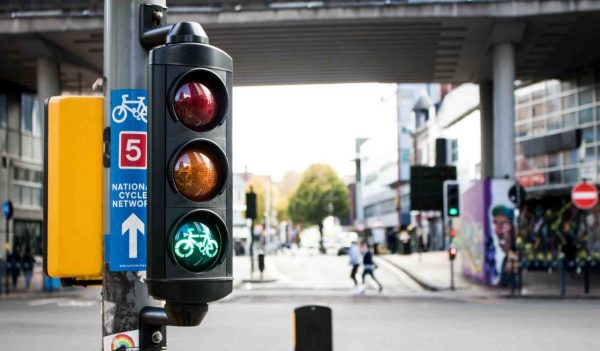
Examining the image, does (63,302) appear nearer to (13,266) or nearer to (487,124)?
(13,266)

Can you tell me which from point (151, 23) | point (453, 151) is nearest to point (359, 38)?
point (453, 151)

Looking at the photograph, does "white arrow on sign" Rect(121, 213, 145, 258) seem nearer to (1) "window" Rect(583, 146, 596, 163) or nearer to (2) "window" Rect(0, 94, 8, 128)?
(1) "window" Rect(583, 146, 596, 163)

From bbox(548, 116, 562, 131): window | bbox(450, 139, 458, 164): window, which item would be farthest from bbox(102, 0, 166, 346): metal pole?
bbox(450, 139, 458, 164): window

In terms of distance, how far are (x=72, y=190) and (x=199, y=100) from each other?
0.72 metres

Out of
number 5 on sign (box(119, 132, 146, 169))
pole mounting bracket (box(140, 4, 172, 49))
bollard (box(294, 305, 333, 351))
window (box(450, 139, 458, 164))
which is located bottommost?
bollard (box(294, 305, 333, 351))

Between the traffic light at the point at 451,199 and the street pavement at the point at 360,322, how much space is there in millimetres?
2676

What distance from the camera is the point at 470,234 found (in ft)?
107

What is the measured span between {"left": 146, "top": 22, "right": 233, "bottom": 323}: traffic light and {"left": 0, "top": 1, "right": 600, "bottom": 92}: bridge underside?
25.6 meters

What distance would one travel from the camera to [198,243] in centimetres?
272

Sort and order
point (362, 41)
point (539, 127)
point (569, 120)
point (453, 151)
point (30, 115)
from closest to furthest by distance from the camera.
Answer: point (362, 41), point (569, 120), point (539, 127), point (30, 115), point (453, 151)

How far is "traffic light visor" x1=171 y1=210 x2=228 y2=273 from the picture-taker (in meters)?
2.68

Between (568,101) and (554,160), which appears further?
(554,160)

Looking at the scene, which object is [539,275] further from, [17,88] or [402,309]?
[17,88]

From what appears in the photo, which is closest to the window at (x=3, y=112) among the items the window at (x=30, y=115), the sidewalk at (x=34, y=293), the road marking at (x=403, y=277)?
the window at (x=30, y=115)
